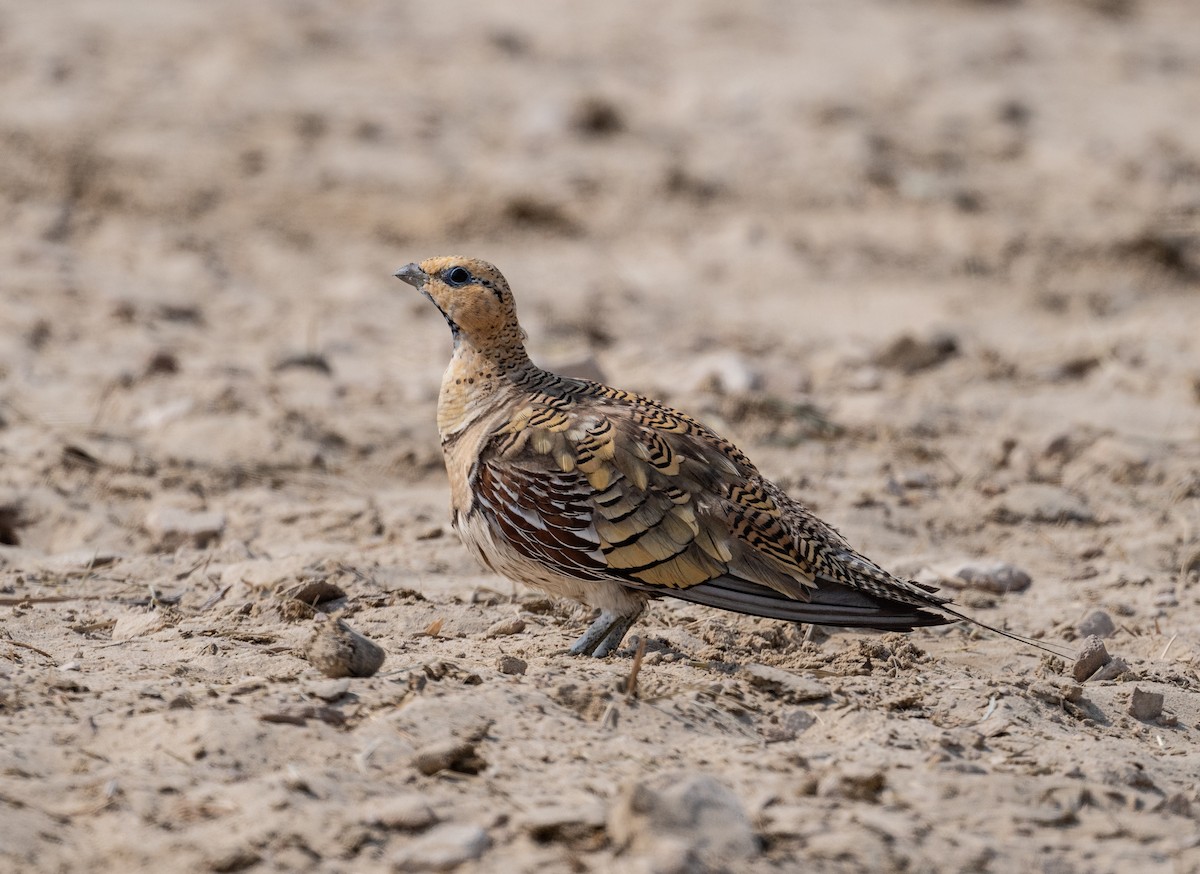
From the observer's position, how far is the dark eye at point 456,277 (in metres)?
5.14

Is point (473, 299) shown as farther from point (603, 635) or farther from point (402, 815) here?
point (402, 815)

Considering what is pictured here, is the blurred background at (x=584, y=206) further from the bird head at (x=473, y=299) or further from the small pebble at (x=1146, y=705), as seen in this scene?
the small pebble at (x=1146, y=705)

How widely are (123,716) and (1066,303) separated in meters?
7.30

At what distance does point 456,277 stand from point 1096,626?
2.63 meters

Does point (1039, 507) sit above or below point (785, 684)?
above

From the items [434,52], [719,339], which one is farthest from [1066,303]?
[434,52]

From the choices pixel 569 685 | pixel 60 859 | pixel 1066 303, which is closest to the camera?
pixel 60 859

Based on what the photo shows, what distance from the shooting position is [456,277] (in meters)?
5.15

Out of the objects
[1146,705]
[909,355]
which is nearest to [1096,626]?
[1146,705]

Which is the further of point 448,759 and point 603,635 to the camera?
point 603,635

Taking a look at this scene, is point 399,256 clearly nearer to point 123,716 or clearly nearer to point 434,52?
point 434,52

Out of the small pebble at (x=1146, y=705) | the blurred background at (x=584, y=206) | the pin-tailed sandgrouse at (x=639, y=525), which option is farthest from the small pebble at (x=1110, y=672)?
the blurred background at (x=584, y=206)

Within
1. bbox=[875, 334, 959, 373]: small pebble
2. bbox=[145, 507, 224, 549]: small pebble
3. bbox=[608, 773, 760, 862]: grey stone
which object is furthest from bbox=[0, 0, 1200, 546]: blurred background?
bbox=[608, 773, 760, 862]: grey stone

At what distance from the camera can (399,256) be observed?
32.6ft
